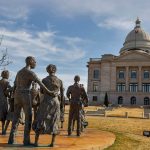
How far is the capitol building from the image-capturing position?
305 ft

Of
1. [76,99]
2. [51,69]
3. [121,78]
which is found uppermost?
[121,78]

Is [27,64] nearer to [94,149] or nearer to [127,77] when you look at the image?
[94,149]

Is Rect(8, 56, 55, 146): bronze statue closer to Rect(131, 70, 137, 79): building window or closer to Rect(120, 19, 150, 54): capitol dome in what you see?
Rect(131, 70, 137, 79): building window

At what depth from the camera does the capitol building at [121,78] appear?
305ft

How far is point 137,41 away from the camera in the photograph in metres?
107

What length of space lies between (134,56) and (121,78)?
689cm

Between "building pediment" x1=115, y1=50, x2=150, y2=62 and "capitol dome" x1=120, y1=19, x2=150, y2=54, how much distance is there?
10641 mm

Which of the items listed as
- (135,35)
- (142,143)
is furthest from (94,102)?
(142,143)

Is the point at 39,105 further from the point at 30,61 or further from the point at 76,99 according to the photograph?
the point at 76,99

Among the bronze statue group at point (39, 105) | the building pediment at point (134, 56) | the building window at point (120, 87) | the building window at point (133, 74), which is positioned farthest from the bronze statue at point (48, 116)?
the building window at point (133, 74)

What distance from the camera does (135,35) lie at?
359ft

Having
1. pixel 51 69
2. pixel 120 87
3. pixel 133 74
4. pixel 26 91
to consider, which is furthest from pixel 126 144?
pixel 133 74

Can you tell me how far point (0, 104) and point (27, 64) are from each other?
10.9 ft

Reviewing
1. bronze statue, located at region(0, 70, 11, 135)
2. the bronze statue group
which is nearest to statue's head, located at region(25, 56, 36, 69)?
the bronze statue group
